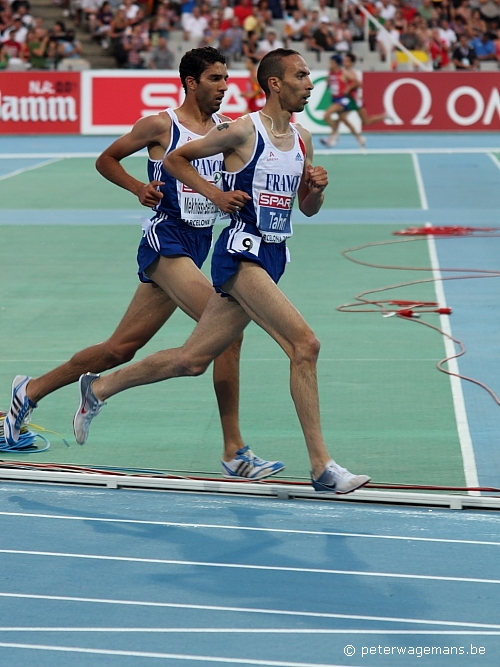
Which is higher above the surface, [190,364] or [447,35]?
[190,364]

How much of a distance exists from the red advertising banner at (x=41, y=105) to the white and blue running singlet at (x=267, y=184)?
27994 millimetres

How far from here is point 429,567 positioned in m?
5.41

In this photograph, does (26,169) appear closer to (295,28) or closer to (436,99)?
(436,99)

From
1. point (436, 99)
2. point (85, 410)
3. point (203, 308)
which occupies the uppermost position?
point (203, 308)

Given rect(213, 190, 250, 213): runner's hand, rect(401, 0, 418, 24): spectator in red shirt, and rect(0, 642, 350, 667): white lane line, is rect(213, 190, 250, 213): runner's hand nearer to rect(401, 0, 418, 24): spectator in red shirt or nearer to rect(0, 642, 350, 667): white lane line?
rect(0, 642, 350, 667): white lane line

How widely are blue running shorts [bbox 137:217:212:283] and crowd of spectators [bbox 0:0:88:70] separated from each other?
29.3 meters

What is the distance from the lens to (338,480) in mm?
6043

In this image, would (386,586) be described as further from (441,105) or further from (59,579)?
(441,105)

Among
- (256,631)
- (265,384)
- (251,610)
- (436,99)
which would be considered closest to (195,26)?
(436,99)

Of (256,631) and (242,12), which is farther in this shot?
(242,12)

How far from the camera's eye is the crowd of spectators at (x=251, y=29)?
36156 mm

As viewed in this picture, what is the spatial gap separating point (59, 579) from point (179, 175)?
2.28 meters

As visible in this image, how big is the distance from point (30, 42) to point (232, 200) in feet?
102

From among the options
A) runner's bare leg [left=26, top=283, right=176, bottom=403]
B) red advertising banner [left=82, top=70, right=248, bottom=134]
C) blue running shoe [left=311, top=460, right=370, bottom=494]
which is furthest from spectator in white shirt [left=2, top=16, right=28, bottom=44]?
blue running shoe [left=311, top=460, right=370, bottom=494]
